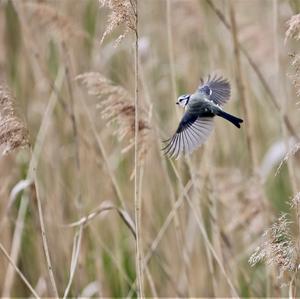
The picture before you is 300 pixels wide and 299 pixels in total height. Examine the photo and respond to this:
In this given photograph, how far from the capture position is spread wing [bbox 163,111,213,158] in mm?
1131

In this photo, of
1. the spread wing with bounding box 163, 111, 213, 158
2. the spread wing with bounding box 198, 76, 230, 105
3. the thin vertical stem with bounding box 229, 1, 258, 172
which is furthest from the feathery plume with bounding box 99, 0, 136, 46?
the thin vertical stem with bounding box 229, 1, 258, 172

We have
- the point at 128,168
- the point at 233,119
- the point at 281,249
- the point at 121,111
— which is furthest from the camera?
the point at 128,168

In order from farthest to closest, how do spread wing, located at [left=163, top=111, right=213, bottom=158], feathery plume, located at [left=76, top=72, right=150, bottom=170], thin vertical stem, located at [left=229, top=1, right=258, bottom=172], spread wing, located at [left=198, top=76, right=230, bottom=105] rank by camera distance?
1. thin vertical stem, located at [left=229, top=1, right=258, bottom=172]
2. feathery plume, located at [left=76, top=72, right=150, bottom=170]
3. spread wing, located at [left=198, top=76, right=230, bottom=105]
4. spread wing, located at [left=163, top=111, right=213, bottom=158]

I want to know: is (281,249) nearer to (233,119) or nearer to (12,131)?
(233,119)

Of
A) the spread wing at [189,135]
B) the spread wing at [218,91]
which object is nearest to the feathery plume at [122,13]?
the spread wing at [189,135]

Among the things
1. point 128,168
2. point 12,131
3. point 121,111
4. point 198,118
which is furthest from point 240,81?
point 128,168

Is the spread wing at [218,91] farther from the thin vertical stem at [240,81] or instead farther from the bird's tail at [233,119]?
the thin vertical stem at [240,81]

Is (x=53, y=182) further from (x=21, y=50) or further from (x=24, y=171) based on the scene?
(x=21, y=50)

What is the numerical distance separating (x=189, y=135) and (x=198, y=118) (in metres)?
0.06

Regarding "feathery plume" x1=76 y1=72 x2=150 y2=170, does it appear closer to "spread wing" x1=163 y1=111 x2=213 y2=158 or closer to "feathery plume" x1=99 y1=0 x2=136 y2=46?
"spread wing" x1=163 y1=111 x2=213 y2=158

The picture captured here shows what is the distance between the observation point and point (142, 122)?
1.50 meters

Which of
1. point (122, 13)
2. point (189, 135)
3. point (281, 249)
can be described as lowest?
point (281, 249)

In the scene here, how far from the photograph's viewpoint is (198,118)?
1222 mm

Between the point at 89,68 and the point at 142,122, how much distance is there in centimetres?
122
